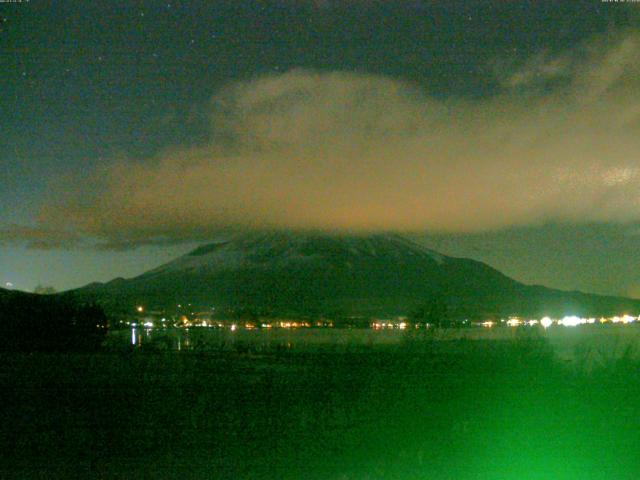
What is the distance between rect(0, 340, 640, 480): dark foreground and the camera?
1062cm

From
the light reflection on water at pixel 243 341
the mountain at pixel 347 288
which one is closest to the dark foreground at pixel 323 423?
the light reflection on water at pixel 243 341

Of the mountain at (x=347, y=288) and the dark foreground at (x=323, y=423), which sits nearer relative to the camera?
the dark foreground at (x=323, y=423)

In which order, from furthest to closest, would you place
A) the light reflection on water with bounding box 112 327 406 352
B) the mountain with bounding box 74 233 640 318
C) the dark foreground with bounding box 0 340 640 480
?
the mountain with bounding box 74 233 640 318, the light reflection on water with bounding box 112 327 406 352, the dark foreground with bounding box 0 340 640 480

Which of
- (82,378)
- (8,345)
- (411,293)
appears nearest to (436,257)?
(411,293)

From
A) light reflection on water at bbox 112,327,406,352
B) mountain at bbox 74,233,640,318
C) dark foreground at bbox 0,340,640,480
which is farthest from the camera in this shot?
mountain at bbox 74,233,640,318

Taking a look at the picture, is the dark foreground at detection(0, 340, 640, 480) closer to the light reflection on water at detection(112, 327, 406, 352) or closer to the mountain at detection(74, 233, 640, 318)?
the light reflection on water at detection(112, 327, 406, 352)

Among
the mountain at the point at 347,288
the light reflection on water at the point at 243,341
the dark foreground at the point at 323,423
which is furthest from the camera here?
the mountain at the point at 347,288

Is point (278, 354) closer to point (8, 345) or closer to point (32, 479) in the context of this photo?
point (8, 345)

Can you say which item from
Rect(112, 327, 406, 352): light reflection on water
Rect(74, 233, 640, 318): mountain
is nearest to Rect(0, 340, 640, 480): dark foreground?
Rect(112, 327, 406, 352): light reflection on water

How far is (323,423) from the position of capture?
13.3m

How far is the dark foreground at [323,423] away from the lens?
10.6 m

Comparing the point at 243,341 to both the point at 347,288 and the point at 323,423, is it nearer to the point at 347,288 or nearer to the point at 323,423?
the point at 323,423

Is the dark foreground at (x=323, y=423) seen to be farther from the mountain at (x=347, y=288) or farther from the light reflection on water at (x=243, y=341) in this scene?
the mountain at (x=347, y=288)

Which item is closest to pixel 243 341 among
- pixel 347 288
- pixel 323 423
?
pixel 323 423
